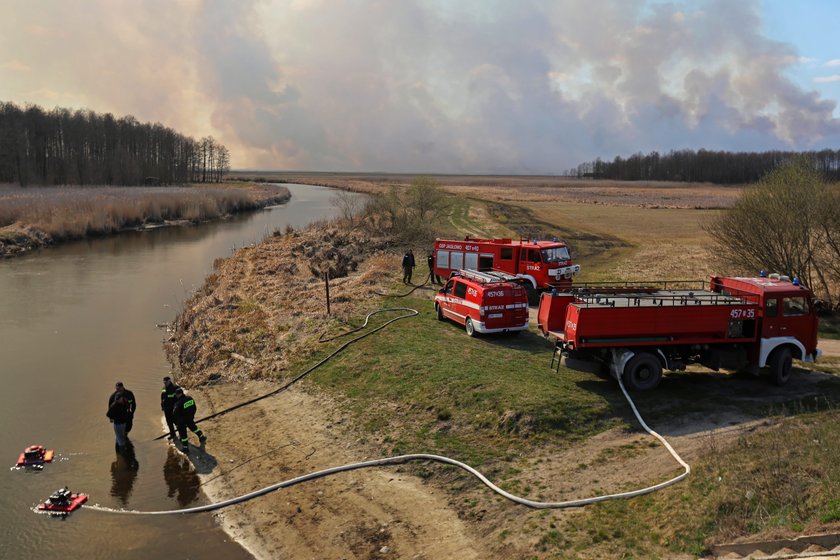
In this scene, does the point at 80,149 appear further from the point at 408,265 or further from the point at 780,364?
the point at 780,364

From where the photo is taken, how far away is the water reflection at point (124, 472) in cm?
1401

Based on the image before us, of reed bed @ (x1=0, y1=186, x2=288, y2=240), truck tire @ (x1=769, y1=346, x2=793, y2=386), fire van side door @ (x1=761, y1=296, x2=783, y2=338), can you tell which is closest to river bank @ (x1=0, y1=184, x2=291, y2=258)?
reed bed @ (x1=0, y1=186, x2=288, y2=240)

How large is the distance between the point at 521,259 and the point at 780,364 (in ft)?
44.7

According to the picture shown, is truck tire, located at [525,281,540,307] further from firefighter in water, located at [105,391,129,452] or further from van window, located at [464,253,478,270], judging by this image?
firefighter in water, located at [105,391,129,452]

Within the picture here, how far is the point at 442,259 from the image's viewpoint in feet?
104

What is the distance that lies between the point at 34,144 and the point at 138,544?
123m

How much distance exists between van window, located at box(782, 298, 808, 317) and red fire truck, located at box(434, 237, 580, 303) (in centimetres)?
1091

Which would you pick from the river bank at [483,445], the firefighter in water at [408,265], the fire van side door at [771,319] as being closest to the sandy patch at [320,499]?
the river bank at [483,445]

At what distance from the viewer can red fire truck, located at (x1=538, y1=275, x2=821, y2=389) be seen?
631 inches

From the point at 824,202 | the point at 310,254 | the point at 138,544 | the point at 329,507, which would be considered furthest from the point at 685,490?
the point at 310,254

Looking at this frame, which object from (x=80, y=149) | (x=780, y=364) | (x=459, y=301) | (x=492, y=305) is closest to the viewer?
(x=780, y=364)

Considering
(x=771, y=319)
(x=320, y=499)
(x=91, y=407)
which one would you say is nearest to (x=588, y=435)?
(x=320, y=499)

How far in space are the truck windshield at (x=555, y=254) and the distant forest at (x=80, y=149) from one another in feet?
349

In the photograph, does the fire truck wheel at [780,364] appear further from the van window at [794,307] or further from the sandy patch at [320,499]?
the sandy patch at [320,499]
